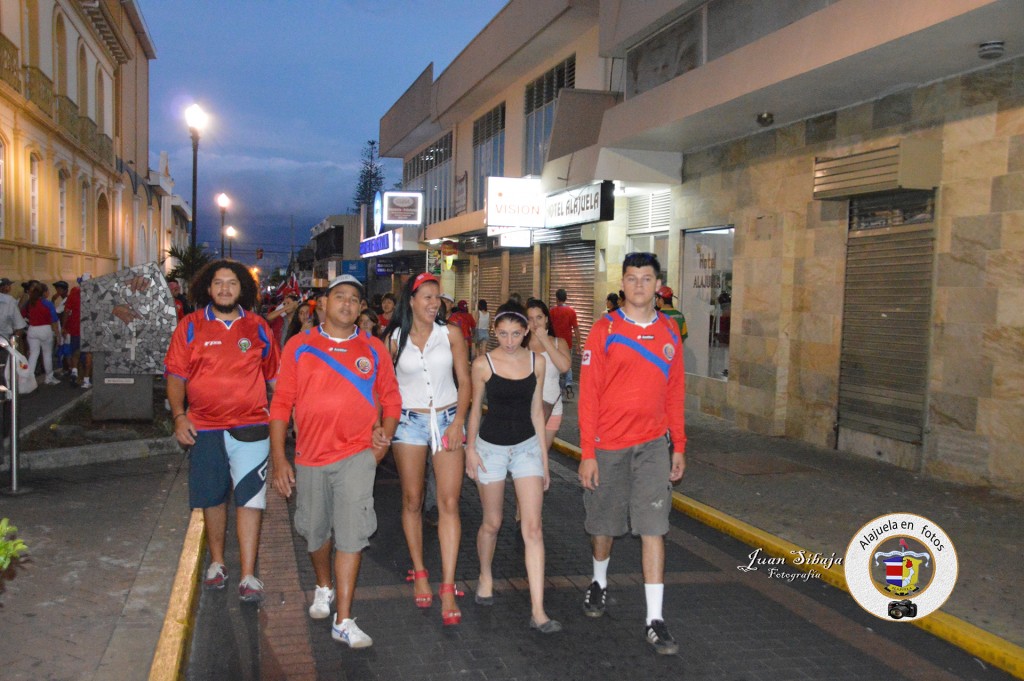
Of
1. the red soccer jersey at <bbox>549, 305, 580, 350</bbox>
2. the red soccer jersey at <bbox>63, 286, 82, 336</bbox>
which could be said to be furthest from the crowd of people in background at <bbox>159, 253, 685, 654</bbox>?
the red soccer jersey at <bbox>63, 286, 82, 336</bbox>

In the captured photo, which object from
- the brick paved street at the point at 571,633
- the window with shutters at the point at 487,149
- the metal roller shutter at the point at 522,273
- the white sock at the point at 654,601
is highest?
the window with shutters at the point at 487,149

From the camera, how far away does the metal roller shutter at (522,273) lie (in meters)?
22.3

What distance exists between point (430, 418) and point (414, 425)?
100 millimetres

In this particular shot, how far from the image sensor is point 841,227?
10.6 m

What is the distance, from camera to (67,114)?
2431 centimetres

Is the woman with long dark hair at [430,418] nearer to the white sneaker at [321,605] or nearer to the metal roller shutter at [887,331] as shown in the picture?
the white sneaker at [321,605]

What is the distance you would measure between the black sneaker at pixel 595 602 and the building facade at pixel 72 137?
1829cm

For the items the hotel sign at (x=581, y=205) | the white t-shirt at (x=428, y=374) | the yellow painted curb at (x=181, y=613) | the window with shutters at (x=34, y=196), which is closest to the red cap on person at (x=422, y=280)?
the white t-shirt at (x=428, y=374)

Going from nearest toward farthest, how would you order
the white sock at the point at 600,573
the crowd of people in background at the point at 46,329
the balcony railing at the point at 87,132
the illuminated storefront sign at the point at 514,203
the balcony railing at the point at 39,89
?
the white sock at the point at 600,573 < the crowd of people in background at the point at 46,329 < the illuminated storefront sign at the point at 514,203 < the balcony railing at the point at 39,89 < the balcony railing at the point at 87,132

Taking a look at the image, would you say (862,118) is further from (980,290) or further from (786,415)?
(786,415)

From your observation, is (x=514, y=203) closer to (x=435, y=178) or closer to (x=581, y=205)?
(x=581, y=205)

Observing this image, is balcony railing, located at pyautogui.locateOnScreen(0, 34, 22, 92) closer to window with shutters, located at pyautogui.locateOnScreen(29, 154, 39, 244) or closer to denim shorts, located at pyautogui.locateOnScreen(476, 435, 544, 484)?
window with shutters, located at pyautogui.locateOnScreen(29, 154, 39, 244)

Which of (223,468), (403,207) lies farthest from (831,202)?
Result: (403,207)

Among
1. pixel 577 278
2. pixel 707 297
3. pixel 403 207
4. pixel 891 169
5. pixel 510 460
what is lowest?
pixel 510 460
